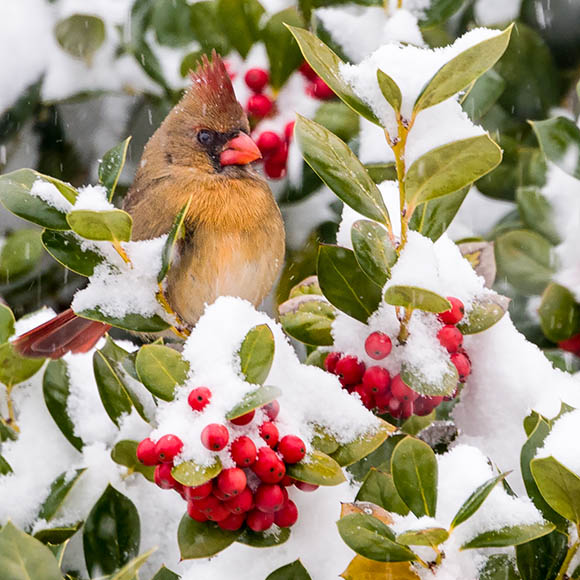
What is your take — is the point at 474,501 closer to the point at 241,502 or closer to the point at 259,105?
the point at 241,502

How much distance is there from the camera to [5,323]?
4.10 feet

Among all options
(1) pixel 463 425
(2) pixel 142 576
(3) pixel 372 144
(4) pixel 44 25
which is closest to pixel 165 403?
(2) pixel 142 576

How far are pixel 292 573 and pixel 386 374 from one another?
0.25 metres

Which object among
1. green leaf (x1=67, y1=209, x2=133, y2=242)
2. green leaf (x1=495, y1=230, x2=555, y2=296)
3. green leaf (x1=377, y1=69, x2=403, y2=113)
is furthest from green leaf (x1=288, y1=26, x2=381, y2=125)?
green leaf (x1=495, y1=230, x2=555, y2=296)

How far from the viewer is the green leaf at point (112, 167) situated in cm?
102

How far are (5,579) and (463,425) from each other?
0.62 metres

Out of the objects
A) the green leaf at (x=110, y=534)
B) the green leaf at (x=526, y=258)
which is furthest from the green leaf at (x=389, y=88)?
the green leaf at (x=526, y=258)

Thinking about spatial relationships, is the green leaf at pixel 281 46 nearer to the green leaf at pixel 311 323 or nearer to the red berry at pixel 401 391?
the green leaf at pixel 311 323

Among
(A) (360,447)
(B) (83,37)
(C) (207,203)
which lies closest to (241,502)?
(A) (360,447)

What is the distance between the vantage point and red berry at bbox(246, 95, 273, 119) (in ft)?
5.70

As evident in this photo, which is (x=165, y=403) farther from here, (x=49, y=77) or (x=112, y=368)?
(x=49, y=77)

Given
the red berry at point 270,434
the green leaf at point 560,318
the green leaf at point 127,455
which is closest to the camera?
the red berry at point 270,434

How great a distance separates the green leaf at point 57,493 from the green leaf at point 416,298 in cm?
51

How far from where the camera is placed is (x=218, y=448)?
32.3 inches
